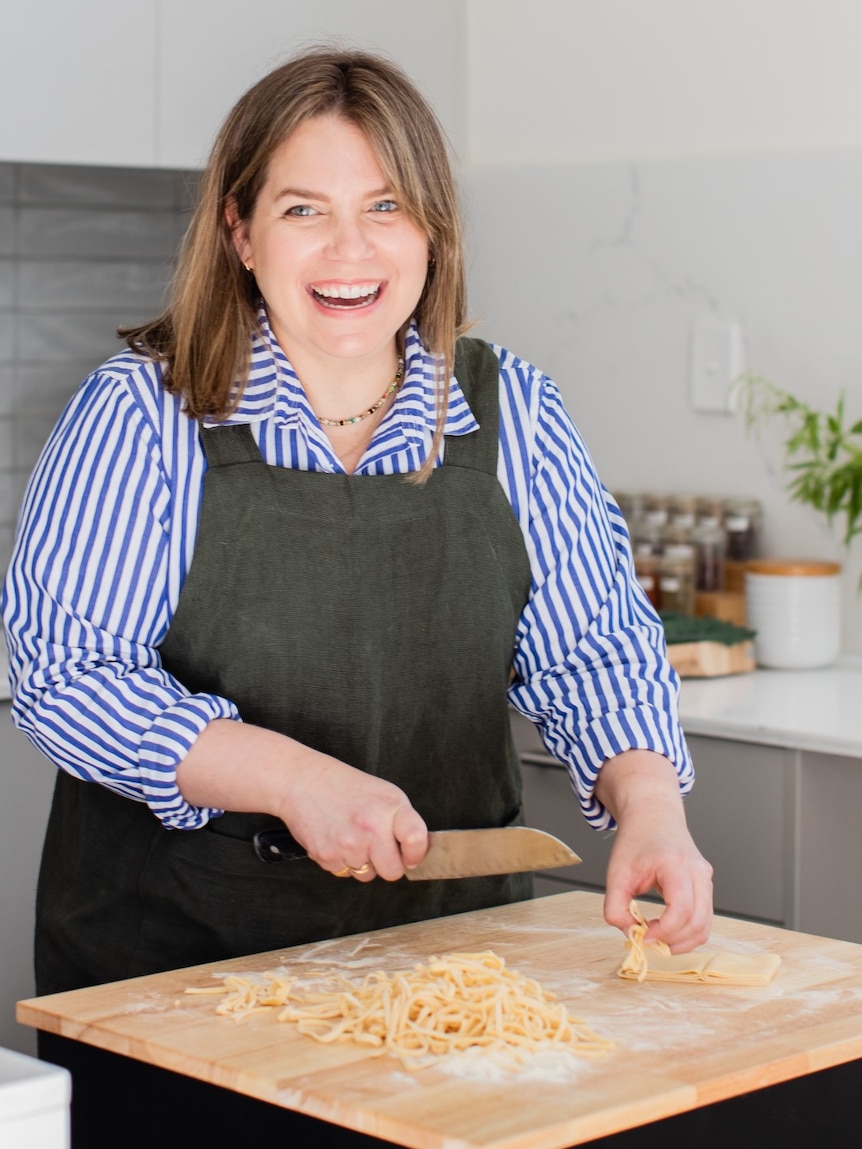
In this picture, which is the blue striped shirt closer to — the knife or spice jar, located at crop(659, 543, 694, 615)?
the knife

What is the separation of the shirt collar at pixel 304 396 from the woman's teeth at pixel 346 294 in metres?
0.09

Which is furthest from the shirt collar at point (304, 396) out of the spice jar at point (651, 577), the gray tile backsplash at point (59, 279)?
the gray tile backsplash at point (59, 279)

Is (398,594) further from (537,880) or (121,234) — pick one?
(121,234)

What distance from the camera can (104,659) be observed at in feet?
4.67

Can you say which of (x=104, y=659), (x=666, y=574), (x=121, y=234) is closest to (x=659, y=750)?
(x=104, y=659)

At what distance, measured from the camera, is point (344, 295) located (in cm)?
151

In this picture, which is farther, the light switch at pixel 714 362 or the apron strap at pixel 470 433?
the light switch at pixel 714 362

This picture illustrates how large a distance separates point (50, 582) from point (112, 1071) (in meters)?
0.41

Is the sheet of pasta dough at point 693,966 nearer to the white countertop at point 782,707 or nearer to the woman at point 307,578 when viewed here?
the woman at point 307,578

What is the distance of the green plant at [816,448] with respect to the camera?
255 centimetres

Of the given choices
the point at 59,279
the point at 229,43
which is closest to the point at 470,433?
the point at 229,43

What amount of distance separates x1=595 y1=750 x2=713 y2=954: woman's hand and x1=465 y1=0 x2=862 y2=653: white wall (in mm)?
1321

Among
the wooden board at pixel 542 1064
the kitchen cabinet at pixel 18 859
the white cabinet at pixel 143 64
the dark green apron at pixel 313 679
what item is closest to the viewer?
the wooden board at pixel 542 1064

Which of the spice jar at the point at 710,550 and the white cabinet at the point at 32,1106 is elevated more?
the spice jar at the point at 710,550
